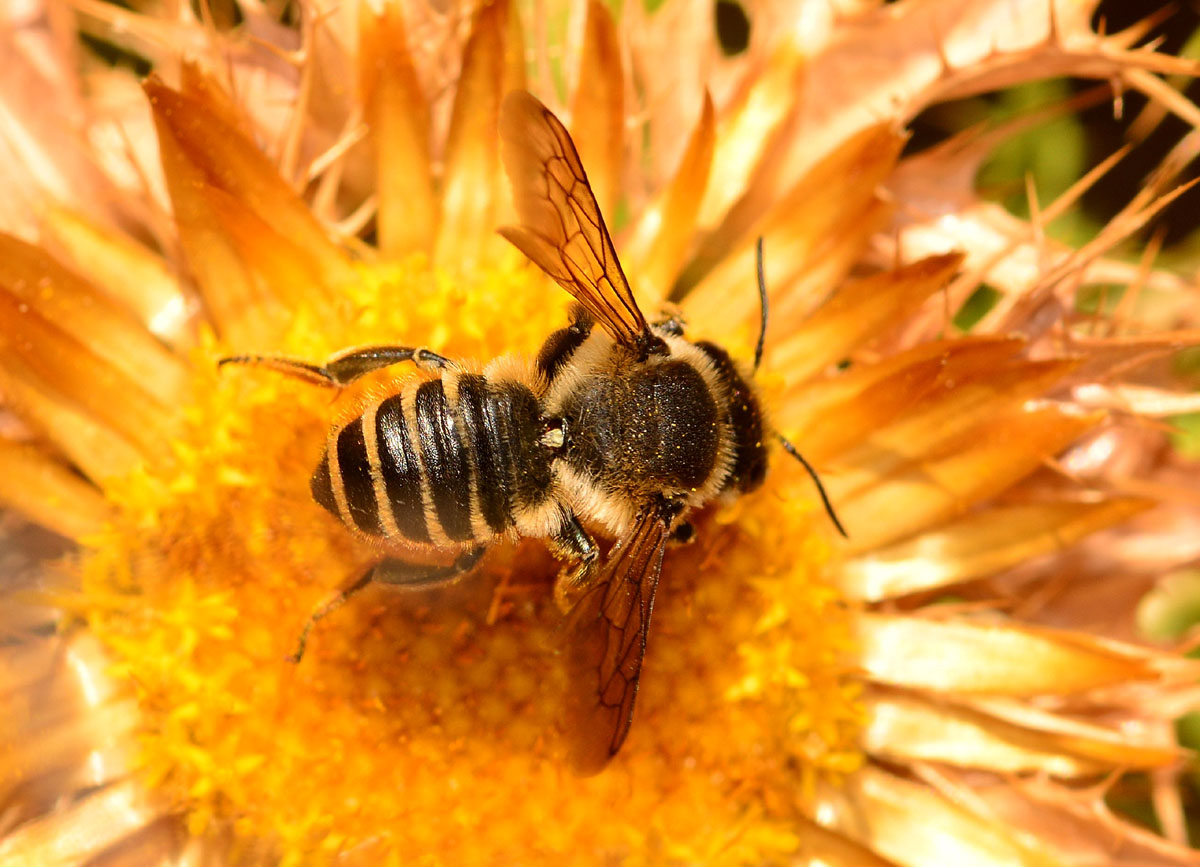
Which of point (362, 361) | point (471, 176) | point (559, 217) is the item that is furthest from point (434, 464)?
point (471, 176)

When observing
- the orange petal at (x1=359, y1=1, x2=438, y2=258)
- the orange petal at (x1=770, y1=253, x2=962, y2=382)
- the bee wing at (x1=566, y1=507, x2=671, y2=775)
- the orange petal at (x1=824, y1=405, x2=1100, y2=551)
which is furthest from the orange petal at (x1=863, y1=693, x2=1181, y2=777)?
the orange petal at (x1=359, y1=1, x2=438, y2=258)

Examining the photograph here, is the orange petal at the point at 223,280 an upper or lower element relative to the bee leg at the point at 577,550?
upper

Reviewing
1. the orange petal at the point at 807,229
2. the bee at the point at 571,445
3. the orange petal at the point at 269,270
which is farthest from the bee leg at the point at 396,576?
the orange petal at the point at 807,229

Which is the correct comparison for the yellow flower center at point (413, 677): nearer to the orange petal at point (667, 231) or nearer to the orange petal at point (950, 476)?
the orange petal at point (950, 476)

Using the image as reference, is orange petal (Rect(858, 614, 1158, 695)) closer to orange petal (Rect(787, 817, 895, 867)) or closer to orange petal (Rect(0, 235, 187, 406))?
orange petal (Rect(787, 817, 895, 867))

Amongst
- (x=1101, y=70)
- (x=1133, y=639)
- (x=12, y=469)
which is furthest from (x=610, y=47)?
(x=1133, y=639)

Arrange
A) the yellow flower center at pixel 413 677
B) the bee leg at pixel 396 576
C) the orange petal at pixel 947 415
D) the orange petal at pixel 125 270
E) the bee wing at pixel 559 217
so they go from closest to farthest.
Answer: the bee wing at pixel 559 217
the bee leg at pixel 396 576
the yellow flower center at pixel 413 677
the orange petal at pixel 947 415
the orange petal at pixel 125 270

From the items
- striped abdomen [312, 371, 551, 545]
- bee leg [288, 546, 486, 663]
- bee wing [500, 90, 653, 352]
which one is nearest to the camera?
striped abdomen [312, 371, 551, 545]
